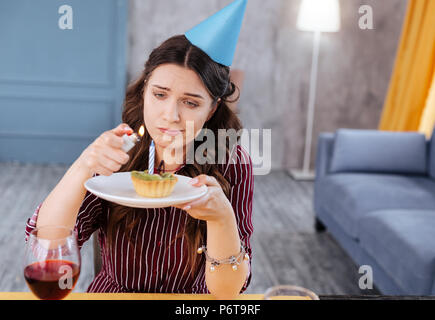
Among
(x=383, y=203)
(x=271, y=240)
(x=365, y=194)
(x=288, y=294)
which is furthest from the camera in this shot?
(x=271, y=240)

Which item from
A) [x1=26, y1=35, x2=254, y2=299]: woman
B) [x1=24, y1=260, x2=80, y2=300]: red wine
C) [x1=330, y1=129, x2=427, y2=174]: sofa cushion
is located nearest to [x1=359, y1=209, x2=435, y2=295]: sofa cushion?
[x1=330, y1=129, x2=427, y2=174]: sofa cushion

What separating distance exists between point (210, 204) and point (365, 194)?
1.82m

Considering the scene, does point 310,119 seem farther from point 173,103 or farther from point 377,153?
point 173,103

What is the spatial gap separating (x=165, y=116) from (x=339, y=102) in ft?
12.5

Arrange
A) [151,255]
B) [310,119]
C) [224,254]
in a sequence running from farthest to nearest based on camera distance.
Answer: [310,119] < [151,255] < [224,254]

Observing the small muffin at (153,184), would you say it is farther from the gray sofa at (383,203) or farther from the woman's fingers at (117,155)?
the gray sofa at (383,203)

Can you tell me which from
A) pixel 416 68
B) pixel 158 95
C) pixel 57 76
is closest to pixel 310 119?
pixel 416 68

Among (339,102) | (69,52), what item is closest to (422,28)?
(339,102)

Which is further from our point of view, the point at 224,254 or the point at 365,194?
the point at 365,194

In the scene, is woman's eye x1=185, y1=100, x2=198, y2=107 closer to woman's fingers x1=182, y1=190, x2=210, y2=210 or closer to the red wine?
woman's fingers x1=182, y1=190, x2=210, y2=210

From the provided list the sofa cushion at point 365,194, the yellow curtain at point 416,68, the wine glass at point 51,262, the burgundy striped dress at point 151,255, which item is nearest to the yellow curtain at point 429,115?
the yellow curtain at point 416,68

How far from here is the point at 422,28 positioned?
3525 mm

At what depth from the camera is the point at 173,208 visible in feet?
3.78

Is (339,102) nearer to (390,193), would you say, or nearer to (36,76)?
(390,193)
